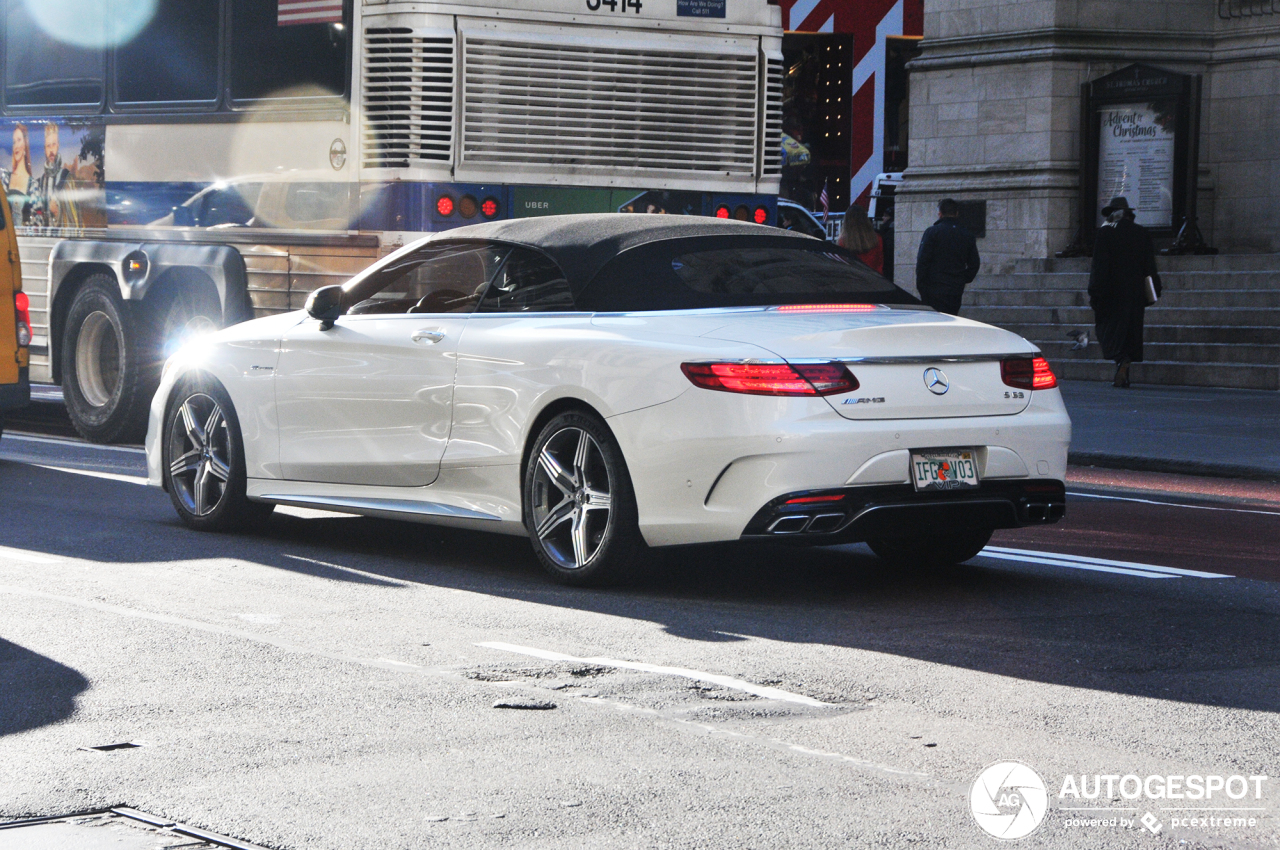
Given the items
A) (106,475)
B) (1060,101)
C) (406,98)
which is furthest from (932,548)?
(1060,101)

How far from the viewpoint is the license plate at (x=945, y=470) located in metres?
7.00

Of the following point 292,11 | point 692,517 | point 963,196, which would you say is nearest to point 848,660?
point 692,517

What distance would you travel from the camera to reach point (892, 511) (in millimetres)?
6949

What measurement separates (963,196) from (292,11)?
11971 millimetres

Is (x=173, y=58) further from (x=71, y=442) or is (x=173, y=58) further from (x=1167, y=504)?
(x=1167, y=504)

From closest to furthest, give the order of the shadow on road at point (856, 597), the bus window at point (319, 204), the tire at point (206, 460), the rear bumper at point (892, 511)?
the shadow on road at point (856, 597)
the rear bumper at point (892, 511)
the tire at point (206, 460)
the bus window at point (319, 204)

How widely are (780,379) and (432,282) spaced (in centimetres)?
215

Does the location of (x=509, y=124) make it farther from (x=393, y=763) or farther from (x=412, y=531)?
(x=393, y=763)

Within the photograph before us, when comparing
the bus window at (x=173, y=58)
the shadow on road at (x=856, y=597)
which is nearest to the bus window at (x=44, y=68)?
the bus window at (x=173, y=58)

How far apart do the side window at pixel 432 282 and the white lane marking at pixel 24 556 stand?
66.5 inches

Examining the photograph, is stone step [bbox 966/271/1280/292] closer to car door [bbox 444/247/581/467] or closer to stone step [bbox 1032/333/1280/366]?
stone step [bbox 1032/333/1280/366]

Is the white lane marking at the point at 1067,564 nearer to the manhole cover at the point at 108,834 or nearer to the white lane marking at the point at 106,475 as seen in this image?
the manhole cover at the point at 108,834

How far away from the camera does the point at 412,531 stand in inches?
373

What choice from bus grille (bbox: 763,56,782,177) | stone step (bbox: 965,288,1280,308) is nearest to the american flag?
bus grille (bbox: 763,56,782,177)
